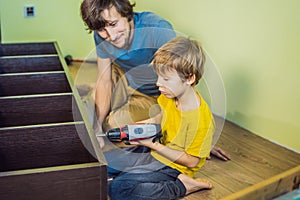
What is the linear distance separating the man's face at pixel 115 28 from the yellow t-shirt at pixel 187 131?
1.20 feet

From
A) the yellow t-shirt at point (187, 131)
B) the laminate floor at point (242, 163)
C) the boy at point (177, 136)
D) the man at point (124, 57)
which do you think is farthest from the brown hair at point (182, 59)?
the laminate floor at point (242, 163)

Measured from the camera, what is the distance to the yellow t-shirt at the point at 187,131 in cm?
151

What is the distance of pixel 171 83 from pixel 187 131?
19cm

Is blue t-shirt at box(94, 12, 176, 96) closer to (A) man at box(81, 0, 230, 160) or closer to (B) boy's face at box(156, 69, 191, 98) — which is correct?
(A) man at box(81, 0, 230, 160)

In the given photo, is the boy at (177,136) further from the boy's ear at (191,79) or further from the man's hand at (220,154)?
the man's hand at (220,154)

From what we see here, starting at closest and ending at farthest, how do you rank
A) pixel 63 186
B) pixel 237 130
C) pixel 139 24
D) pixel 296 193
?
pixel 63 186 < pixel 296 193 < pixel 139 24 < pixel 237 130

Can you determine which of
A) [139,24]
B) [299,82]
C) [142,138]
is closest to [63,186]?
[142,138]

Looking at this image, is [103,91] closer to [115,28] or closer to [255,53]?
[115,28]

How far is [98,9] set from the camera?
1.67 meters

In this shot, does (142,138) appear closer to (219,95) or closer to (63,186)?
(63,186)

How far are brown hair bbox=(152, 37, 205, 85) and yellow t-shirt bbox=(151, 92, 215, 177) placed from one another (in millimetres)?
139

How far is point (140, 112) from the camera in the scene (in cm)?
194

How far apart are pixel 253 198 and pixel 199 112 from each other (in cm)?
43

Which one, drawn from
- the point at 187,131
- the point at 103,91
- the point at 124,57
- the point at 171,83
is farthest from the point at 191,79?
the point at 103,91
